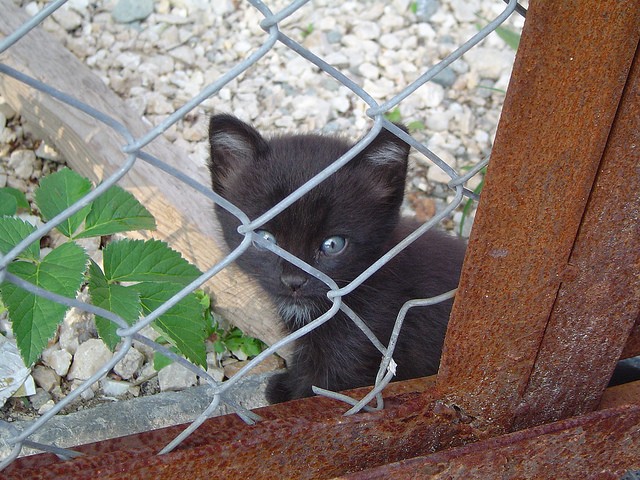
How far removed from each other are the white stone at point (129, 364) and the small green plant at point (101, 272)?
0.65 m

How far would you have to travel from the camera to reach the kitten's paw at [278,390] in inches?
83.0

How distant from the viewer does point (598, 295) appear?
125 cm

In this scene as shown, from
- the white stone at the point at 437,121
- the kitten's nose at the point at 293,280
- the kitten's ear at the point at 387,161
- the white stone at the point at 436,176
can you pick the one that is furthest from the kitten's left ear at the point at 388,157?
the white stone at the point at 437,121

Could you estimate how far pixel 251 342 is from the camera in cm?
237

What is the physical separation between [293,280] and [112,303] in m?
0.52

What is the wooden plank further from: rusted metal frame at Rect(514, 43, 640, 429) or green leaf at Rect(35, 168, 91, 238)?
rusted metal frame at Rect(514, 43, 640, 429)

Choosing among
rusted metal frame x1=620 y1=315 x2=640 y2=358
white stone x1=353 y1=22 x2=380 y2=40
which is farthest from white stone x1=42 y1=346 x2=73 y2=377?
white stone x1=353 y1=22 x2=380 y2=40

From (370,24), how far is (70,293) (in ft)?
9.08

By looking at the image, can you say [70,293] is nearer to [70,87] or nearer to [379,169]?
Answer: [379,169]

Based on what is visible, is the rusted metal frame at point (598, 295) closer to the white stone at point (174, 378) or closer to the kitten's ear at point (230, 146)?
the kitten's ear at point (230, 146)

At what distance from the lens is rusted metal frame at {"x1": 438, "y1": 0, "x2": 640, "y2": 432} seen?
997mm

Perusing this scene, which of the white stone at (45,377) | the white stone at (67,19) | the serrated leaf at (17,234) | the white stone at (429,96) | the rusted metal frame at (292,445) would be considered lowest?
the white stone at (45,377)

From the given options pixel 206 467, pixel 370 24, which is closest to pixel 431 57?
pixel 370 24

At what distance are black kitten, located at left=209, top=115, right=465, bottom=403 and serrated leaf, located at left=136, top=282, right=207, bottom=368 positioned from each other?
0.34 metres
